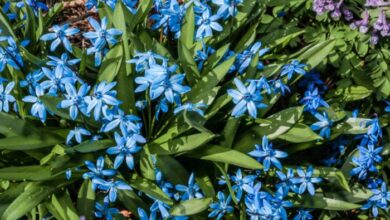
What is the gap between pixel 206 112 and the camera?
2.81m

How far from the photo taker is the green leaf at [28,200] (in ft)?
8.52

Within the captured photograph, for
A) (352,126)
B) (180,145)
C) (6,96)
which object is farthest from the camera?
(352,126)

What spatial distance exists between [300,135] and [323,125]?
0.47ft

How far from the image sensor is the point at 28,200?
104 inches

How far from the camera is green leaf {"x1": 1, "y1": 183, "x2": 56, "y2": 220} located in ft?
8.52

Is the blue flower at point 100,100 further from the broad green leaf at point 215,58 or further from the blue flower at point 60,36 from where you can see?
the broad green leaf at point 215,58

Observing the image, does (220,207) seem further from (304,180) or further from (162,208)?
(304,180)

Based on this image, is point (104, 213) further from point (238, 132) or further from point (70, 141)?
point (238, 132)

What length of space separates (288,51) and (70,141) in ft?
5.08

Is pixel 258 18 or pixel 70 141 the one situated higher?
pixel 258 18

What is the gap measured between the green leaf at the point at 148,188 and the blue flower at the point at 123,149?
16 centimetres

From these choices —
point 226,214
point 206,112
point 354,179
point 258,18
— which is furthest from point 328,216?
point 258,18

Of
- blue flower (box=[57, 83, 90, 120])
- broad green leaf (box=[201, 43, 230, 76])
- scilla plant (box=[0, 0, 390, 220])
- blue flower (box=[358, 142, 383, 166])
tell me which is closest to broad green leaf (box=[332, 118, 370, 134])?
scilla plant (box=[0, 0, 390, 220])

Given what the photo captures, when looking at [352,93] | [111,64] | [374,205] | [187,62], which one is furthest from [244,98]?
[352,93]
